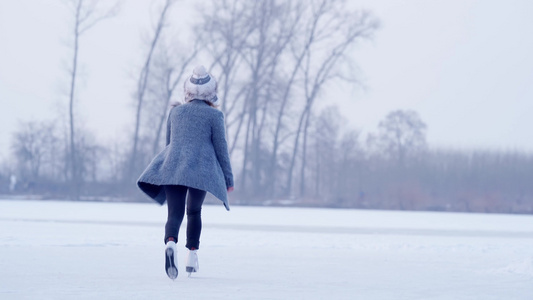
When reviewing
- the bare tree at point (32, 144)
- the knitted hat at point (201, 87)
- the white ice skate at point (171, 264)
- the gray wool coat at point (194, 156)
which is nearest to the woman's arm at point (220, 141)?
the gray wool coat at point (194, 156)

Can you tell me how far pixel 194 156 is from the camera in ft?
16.2

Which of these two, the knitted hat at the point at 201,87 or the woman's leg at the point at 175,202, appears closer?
the woman's leg at the point at 175,202

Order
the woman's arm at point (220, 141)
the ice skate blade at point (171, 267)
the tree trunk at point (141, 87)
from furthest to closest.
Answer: the tree trunk at point (141, 87), the woman's arm at point (220, 141), the ice skate blade at point (171, 267)

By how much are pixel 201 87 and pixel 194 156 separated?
0.51 metres

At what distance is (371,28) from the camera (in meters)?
34.9

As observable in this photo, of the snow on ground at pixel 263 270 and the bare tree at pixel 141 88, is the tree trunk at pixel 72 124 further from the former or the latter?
the snow on ground at pixel 263 270

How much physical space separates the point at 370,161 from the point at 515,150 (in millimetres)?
6600

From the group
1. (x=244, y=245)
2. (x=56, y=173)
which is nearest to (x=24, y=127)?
(x=56, y=173)

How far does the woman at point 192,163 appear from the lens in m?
4.89

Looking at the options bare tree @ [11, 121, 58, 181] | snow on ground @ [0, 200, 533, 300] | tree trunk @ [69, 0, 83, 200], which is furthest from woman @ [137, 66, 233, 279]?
bare tree @ [11, 121, 58, 181]

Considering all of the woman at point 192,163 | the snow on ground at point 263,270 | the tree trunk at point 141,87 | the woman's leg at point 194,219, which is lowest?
the snow on ground at point 263,270

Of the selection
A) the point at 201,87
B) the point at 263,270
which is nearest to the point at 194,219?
the point at 263,270

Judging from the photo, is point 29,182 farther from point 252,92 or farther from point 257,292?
point 257,292

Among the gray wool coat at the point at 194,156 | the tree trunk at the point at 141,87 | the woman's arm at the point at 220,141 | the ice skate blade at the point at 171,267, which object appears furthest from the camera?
the tree trunk at the point at 141,87
